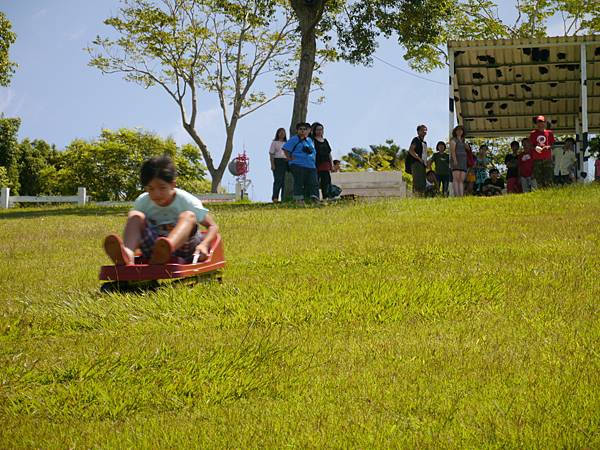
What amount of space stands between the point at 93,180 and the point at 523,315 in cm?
6024

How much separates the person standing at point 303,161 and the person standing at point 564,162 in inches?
231

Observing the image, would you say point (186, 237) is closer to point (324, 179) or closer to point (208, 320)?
point (208, 320)

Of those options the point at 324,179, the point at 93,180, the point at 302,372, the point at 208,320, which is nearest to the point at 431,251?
the point at 208,320

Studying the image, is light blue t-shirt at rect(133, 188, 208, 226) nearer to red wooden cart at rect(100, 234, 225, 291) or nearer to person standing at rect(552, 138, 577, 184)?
red wooden cart at rect(100, 234, 225, 291)

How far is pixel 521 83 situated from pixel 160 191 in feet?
59.0

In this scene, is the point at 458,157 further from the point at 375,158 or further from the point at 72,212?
the point at 375,158

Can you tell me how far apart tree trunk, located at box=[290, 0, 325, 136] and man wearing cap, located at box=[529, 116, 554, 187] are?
8.49 metres

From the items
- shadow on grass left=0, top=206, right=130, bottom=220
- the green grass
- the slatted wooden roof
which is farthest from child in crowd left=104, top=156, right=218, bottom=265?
the slatted wooden roof

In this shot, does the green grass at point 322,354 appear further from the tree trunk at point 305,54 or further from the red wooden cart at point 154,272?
the tree trunk at point 305,54

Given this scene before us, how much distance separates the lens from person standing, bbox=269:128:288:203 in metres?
22.4

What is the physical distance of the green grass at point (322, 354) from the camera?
4.24 metres

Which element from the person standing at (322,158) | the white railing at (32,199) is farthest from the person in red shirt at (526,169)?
the white railing at (32,199)

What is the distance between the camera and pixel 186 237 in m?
8.15

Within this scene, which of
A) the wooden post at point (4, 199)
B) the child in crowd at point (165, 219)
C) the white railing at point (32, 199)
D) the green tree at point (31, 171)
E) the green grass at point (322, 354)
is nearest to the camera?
the green grass at point (322, 354)
